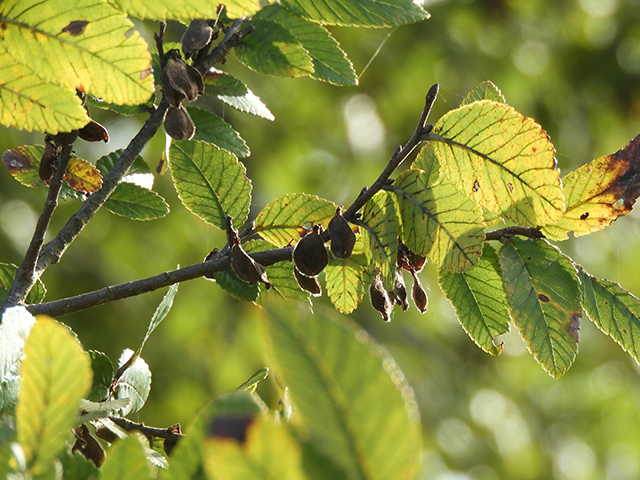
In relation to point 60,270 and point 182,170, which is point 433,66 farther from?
point 182,170

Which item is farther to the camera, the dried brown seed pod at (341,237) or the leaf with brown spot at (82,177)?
the leaf with brown spot at (82,177)

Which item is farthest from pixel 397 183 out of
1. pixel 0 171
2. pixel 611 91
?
pixel 611 91

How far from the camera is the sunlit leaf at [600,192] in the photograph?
51 centimetres

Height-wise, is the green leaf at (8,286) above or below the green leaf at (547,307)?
below

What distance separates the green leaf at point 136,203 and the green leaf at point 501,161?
32 cm

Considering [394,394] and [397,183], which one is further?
[397,183]

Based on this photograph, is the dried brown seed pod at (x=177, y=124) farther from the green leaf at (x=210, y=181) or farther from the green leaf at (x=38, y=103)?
the green leaf at (x=38, y=103)

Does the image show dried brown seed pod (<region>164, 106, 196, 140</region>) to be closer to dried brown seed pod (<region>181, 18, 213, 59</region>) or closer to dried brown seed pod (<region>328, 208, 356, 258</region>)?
dried brown seed pod (<region>181, 18, 213, 59</region>)

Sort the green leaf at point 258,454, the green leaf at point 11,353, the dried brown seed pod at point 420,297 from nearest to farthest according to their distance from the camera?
1. the green leaf at point 258,454
2. the green leaf at point 11,353
3. the dried brown seed pod at point 420,297

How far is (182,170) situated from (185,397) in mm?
2642

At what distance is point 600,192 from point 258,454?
0.43 metres

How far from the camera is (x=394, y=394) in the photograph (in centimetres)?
21

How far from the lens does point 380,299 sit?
52 cm

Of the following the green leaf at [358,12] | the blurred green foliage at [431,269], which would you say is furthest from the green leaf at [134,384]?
the blurred green foliage at [431,269]
